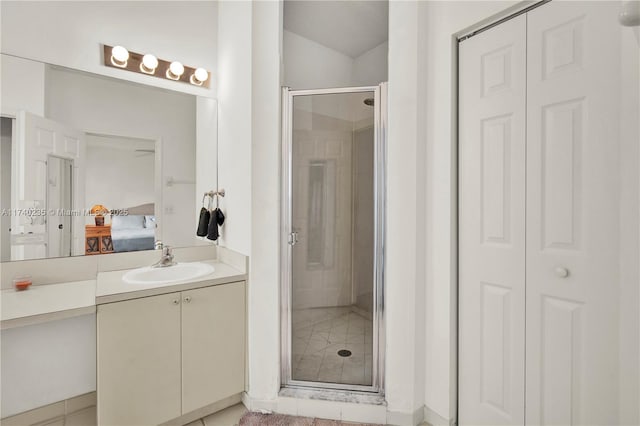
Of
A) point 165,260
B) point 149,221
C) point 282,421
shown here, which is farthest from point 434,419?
point 149,221

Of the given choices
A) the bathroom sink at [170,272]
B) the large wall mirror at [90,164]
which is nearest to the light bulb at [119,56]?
the large wall mirror at [90,164]

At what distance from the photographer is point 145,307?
1.50m

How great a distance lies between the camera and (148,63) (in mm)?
2008

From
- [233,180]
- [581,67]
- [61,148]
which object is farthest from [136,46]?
[581,67]

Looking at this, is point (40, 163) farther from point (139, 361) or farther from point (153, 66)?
point (139, 361)

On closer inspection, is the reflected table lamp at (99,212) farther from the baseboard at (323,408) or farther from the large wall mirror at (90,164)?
the baseboard at (323,408)

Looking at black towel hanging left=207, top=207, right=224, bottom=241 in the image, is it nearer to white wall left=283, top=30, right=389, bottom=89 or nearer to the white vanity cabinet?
the white vanity cabinet

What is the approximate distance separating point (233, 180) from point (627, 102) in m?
1.97

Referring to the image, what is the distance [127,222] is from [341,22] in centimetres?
232

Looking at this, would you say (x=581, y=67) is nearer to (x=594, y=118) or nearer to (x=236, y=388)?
(x=594, y=118)

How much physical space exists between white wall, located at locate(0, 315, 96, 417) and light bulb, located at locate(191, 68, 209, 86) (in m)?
1.76

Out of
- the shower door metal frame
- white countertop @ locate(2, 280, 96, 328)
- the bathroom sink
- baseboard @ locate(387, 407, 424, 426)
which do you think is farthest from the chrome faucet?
baseboard @ locate(387, 407, 424, 426)

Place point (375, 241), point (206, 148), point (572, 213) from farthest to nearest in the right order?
point (206, 148) → point (375, 241) → point (572, 213)

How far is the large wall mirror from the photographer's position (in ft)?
5.24
